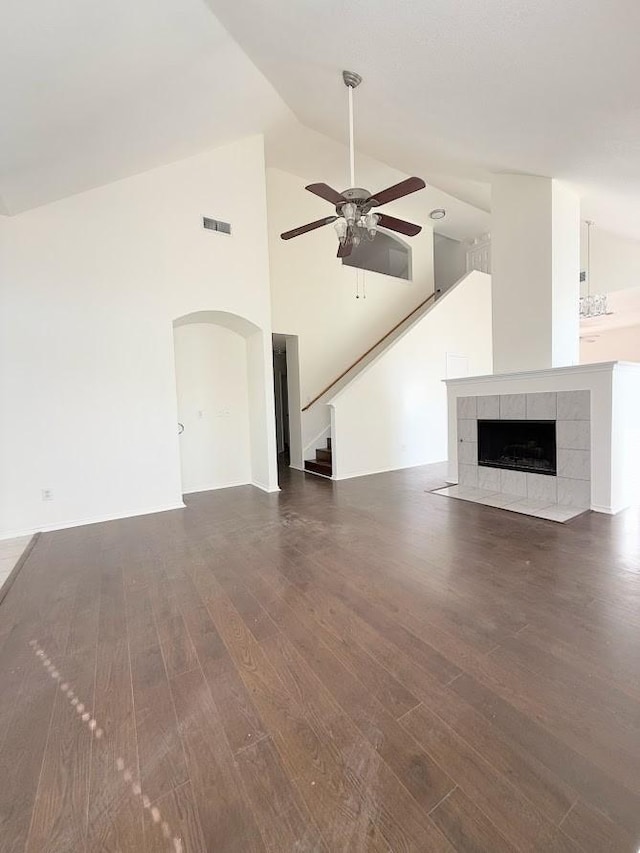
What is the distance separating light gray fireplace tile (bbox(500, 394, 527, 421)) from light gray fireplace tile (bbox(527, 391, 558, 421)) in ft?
0.23

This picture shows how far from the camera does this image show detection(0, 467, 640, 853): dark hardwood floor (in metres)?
1.08

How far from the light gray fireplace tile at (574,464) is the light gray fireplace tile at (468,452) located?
3.38 feet

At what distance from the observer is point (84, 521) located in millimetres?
4102

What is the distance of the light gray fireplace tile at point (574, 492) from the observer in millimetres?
3914

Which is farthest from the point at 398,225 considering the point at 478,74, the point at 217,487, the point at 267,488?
the point at 217,487

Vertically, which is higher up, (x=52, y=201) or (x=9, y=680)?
(x=52, y=201)

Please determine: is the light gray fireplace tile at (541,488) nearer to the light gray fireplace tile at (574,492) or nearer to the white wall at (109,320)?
the light gray fireplace tile at (574,492)

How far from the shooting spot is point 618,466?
3770 millimetres

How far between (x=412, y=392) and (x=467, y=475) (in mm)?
2227

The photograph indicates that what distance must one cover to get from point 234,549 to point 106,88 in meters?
3.85

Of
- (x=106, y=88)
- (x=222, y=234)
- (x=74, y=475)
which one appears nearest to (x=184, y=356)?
(x=222, y=234)

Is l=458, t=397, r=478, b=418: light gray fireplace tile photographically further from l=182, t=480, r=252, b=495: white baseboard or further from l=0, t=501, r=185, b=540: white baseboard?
l=0, t=501, r=185, b=540: white baseboard

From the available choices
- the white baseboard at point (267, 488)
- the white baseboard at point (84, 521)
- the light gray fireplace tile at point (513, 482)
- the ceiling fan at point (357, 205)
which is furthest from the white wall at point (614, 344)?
the white baseboard at point (84, 521)

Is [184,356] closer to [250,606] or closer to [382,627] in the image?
[250,606]
